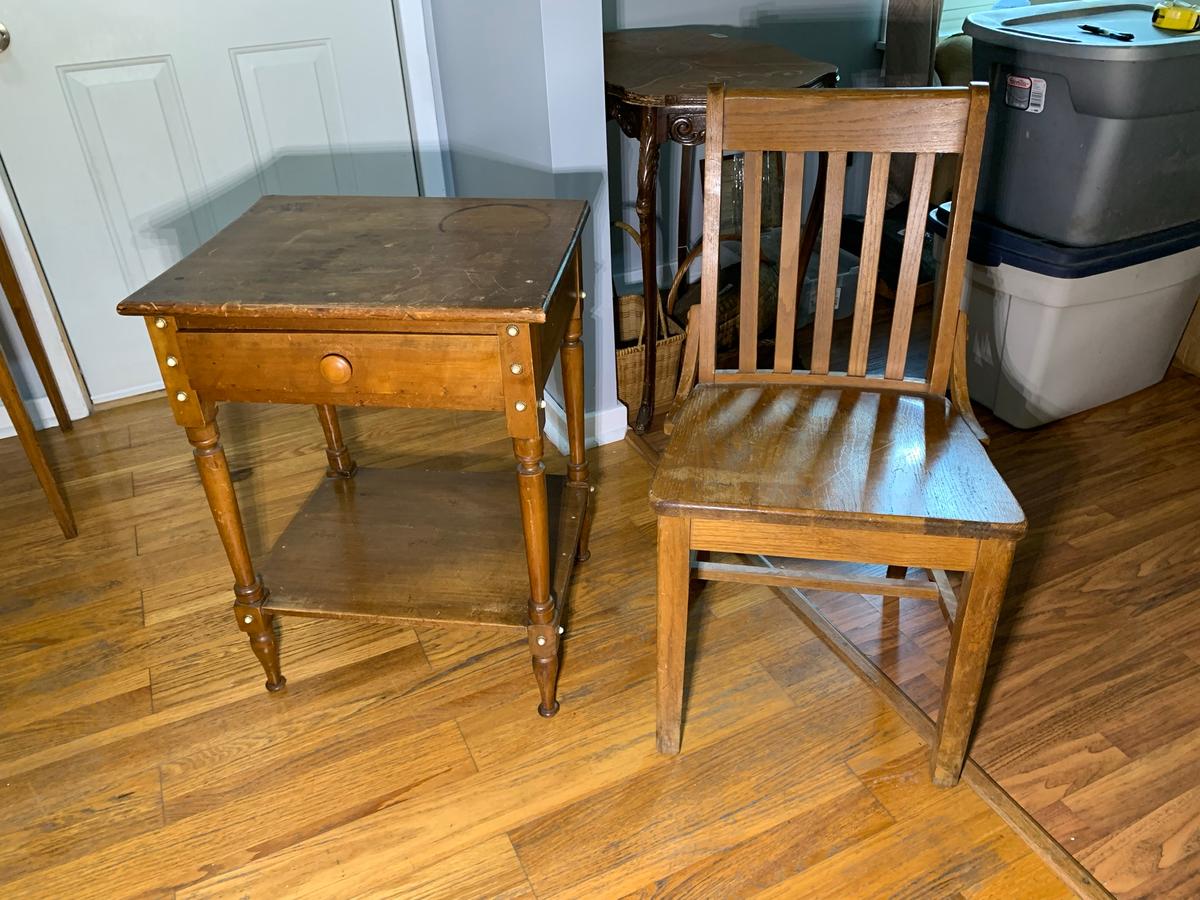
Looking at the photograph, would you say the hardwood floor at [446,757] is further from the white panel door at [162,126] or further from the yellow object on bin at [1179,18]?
the yellow object on bin at [1179,18]

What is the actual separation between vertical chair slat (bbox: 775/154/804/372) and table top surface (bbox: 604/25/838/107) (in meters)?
0.41

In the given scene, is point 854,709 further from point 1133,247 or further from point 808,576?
point 1133,247

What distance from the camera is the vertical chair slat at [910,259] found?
136cm

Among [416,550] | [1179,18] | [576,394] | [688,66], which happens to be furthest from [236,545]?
[1179,18]

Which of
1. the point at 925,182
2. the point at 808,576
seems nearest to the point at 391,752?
the point at 808,576

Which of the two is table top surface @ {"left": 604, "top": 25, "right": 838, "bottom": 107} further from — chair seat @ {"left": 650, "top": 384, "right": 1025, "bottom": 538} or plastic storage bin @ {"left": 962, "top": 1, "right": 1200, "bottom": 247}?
chair seat @ {"left": 650, "top": 384, "right": 1025, "bottom": 538}

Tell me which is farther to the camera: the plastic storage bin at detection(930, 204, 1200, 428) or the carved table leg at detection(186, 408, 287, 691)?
the plastic storage bin at detection(930, 204, 1200, 428)

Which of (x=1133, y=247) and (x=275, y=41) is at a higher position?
(x=275, y=41)

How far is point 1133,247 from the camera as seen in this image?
2.01 metres

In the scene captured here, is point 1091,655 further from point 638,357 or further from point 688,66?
point 688,66

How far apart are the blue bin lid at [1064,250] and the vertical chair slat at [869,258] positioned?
65 centimetres

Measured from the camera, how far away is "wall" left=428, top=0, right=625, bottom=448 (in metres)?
A: 1.75

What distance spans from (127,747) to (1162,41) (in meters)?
2.30

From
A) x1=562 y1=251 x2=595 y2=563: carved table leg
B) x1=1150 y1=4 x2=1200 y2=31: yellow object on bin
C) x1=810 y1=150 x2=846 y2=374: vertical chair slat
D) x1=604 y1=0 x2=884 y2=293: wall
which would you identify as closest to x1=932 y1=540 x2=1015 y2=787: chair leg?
x1=810 y1=150 x2=846 y2=374: vertical chair slat
